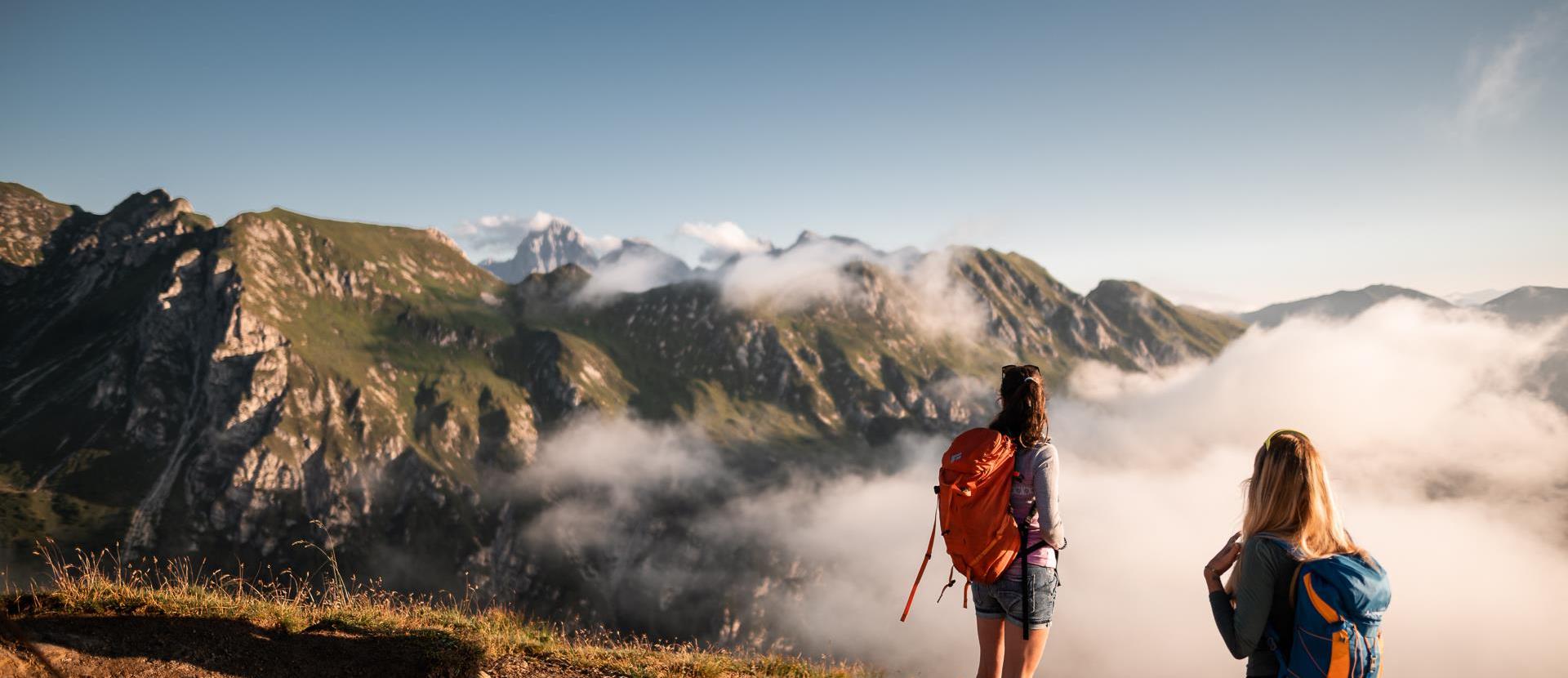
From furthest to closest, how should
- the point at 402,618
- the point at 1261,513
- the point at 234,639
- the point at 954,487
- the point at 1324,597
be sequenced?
the point at 402,618 → the point at 234,639 → the point at 954,487 → the point at 1261,513 → the point at 1324,597

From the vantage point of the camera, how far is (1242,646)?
569 centimetres

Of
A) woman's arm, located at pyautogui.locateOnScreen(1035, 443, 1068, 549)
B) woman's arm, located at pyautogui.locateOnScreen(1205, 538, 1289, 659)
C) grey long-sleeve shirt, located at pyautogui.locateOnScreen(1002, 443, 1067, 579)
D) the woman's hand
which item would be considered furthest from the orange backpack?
woman's arm, located at pyautogui.locateOnScreen(1205, 538, 1289, 659)

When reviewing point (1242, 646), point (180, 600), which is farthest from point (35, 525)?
point (1242, 646)

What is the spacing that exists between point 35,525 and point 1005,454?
30740cm

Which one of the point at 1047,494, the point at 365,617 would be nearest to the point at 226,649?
the point at 365,617

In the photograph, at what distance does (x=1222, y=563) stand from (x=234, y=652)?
11.9 metres

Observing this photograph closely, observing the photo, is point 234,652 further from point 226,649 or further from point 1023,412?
point 1023,412

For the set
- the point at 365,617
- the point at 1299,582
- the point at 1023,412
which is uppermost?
the point at 1023,412

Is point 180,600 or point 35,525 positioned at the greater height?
point 180,600

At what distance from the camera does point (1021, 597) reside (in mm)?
7082

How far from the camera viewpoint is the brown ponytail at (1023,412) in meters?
7.17

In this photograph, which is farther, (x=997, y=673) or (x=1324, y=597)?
(x=997, y=673)

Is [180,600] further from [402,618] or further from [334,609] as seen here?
[402,618]

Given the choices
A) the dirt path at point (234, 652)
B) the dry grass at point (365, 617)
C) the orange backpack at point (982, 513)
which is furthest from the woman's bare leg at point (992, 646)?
the dirt path at point (234, 652)
